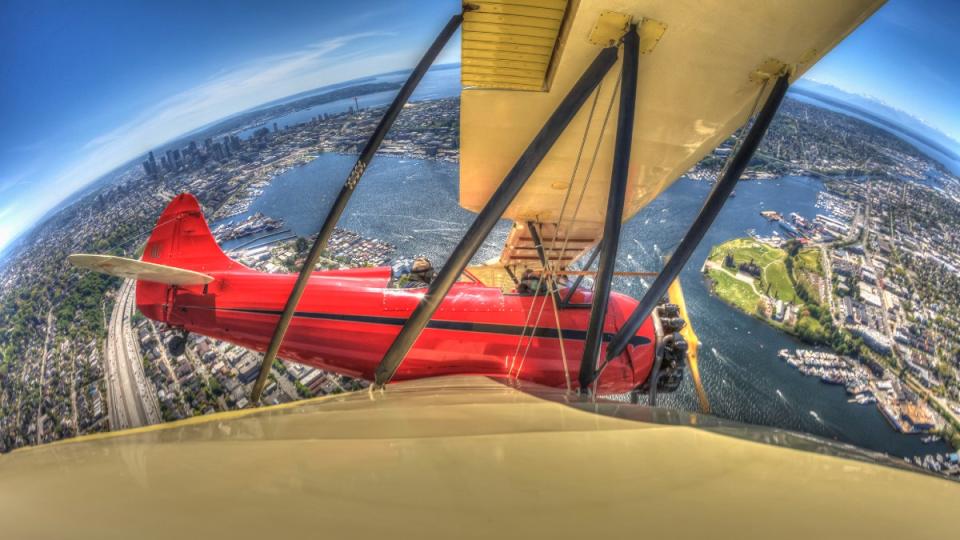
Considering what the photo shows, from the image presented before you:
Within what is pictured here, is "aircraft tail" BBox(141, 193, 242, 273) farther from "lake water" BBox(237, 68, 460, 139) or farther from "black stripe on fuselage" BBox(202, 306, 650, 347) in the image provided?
"lake water" BBox(237, 68, 460, 139)

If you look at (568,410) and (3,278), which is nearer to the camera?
(568,410)

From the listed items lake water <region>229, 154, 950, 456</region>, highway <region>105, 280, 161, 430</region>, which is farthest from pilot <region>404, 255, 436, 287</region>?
highway <region>105, 280, 161, 430</region>

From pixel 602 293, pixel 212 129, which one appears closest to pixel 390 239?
pixel 602 293

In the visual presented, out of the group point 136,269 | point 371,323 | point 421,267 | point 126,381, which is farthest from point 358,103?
point 371,323

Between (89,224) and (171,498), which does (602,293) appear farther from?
(89,224)

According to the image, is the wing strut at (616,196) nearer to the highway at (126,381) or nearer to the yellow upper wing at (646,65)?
the yellow upper wing at (646,65)
